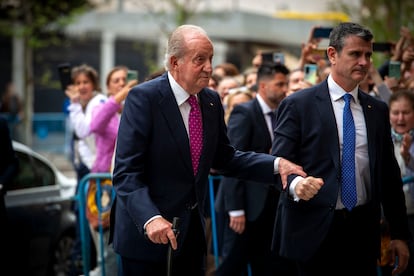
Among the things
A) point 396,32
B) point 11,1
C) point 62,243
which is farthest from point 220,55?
point 62,243

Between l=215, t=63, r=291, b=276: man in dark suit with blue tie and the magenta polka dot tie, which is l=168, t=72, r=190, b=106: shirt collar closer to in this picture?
the magenta polka dot tie

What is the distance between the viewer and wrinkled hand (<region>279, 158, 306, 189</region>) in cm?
530

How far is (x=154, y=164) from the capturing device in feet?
17.6

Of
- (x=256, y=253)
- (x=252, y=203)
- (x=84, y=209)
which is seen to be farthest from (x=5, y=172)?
(x=256, y=253)

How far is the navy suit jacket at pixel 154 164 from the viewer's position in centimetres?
527

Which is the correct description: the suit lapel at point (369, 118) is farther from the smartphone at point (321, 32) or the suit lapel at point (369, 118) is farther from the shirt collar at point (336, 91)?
the smartphone at point (321, 32)

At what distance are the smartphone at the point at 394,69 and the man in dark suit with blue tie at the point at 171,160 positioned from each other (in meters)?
3.00

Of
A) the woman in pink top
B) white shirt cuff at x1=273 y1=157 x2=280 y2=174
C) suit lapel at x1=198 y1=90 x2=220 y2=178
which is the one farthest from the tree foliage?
white shirt cuff at x1=273 y1=157 x2=280 y2=174

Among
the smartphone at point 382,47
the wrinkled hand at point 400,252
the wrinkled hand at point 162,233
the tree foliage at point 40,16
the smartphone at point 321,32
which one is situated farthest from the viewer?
the tree foliage at point 40,16

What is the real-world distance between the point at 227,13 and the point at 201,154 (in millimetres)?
24101

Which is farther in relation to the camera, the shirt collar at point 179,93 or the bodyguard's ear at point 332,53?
the bodyguard's ear at point 332,53

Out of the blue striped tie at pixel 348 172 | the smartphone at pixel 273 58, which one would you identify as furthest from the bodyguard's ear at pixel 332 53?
the smartphone at pixel 273 58

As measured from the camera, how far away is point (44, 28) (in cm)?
2462

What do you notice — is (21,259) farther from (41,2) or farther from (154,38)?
(154,38)
